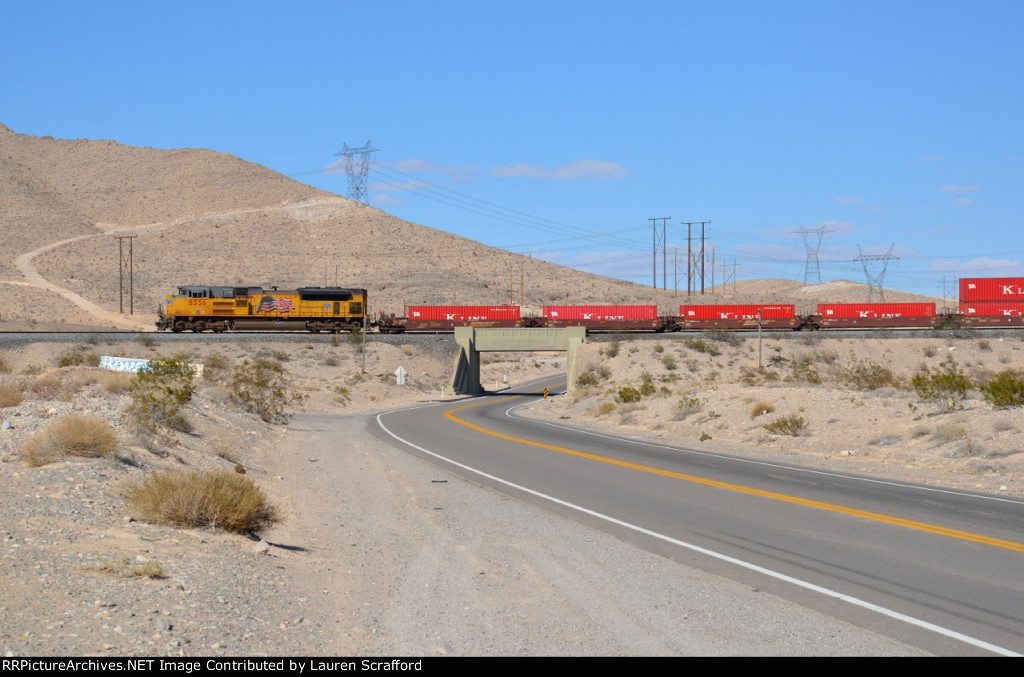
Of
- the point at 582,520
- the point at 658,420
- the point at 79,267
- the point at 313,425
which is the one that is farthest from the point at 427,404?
the point at 79,267

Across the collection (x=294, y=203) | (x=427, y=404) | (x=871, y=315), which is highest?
(x=294, y=203)

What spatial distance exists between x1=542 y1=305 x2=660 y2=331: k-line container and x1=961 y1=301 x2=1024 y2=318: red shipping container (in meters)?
25.7

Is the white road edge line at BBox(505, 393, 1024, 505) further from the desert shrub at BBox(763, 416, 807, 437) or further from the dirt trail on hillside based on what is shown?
the dirt trail on hillside

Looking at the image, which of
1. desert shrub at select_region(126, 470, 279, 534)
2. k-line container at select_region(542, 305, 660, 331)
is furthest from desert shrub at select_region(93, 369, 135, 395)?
k-line container at select_region(542, 305, 660, 331)

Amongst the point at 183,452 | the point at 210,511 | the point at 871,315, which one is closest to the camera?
the point at 210,511

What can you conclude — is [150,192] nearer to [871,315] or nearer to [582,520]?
[871,315]

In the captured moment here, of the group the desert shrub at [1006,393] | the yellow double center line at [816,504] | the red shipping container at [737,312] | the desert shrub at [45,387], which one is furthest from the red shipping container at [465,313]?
the desert shrub at [1006,393]

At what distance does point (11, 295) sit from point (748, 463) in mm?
104532

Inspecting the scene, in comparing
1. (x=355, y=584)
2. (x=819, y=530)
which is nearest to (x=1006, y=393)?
(x=819, y=530)

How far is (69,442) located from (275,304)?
59.9m

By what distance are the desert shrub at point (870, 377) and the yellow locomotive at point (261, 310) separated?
122ft

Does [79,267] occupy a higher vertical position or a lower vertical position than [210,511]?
higher

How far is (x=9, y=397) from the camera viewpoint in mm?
19688
